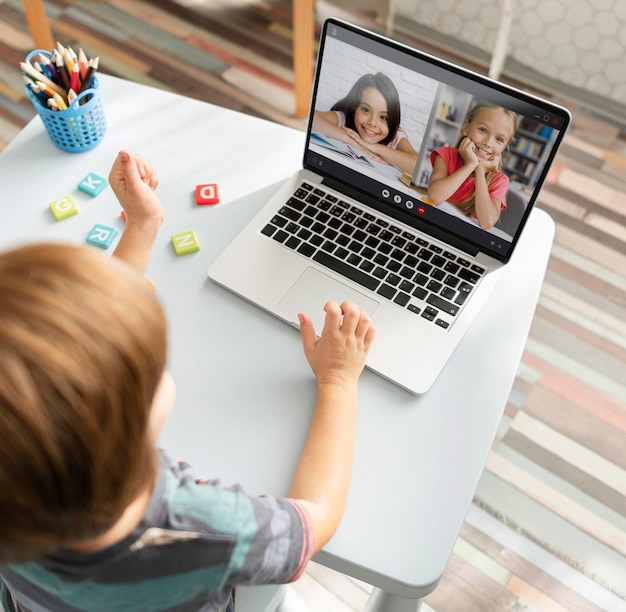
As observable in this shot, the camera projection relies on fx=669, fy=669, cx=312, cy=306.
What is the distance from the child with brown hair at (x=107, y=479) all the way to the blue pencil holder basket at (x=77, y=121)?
55cm

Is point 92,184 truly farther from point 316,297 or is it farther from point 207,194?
point 316,297

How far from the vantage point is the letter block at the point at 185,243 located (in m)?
0.92

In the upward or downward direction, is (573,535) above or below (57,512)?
below

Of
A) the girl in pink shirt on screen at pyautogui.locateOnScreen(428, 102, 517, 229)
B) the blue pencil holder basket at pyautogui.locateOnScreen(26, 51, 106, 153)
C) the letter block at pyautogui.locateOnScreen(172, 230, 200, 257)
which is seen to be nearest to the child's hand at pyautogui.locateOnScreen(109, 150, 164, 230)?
the letter block at pyautogui.locateOnScreen(172, 230, 200, 257)

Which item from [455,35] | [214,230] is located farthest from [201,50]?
[214,230]

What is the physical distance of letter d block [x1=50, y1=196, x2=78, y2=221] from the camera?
37.4 inches

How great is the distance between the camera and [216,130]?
107 cm

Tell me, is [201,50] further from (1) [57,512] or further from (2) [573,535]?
(1) [57,512]

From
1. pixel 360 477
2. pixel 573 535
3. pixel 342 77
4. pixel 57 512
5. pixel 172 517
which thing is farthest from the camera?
pixel 573 535

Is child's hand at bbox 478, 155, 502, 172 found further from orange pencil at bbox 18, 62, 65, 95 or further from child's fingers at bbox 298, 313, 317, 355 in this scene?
orange pencil at bbox 18, 62, 65, 95

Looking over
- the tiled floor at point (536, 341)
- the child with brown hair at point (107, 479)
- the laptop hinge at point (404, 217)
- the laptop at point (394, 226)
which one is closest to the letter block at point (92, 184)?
the tiled floor at point (536, 341)

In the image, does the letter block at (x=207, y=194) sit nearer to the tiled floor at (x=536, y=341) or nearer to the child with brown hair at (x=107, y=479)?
the tiled floor at (x=536, y=341)

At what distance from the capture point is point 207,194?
0.98 meters

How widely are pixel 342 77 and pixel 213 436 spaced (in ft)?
1.60
